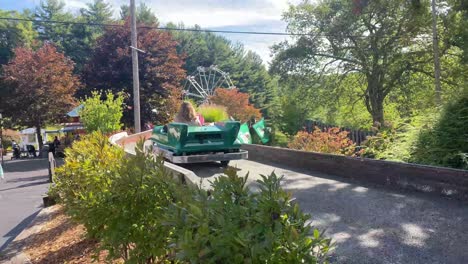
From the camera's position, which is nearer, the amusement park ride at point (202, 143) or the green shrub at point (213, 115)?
the amusement park ride at point (202, 143)

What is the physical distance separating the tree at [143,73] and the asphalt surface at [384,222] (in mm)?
20774

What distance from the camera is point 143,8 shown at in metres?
59.9

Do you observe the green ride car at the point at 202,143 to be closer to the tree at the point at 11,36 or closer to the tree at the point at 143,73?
the tree at the point at 143,73

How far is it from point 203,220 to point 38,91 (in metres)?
28.8

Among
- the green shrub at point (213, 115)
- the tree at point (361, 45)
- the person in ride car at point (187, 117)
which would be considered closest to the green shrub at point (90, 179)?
the person in ride car at point (187, 117)

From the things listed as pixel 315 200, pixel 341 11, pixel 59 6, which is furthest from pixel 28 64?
pixel 59 6

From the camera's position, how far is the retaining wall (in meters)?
5.17

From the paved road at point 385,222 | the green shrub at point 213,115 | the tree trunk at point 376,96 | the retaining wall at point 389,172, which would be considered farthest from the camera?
the tree trunk at point 376,96

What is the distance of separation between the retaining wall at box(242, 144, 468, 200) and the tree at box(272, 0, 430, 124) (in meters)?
14.8

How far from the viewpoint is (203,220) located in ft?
6.42

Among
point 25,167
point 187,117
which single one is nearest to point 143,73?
point 25,167

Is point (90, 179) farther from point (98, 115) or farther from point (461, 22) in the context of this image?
point (461, 22)

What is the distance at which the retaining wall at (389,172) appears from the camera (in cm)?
517

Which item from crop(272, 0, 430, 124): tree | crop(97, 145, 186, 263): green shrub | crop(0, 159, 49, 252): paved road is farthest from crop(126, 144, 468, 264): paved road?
crop(272, 0, 430, 124): tree
